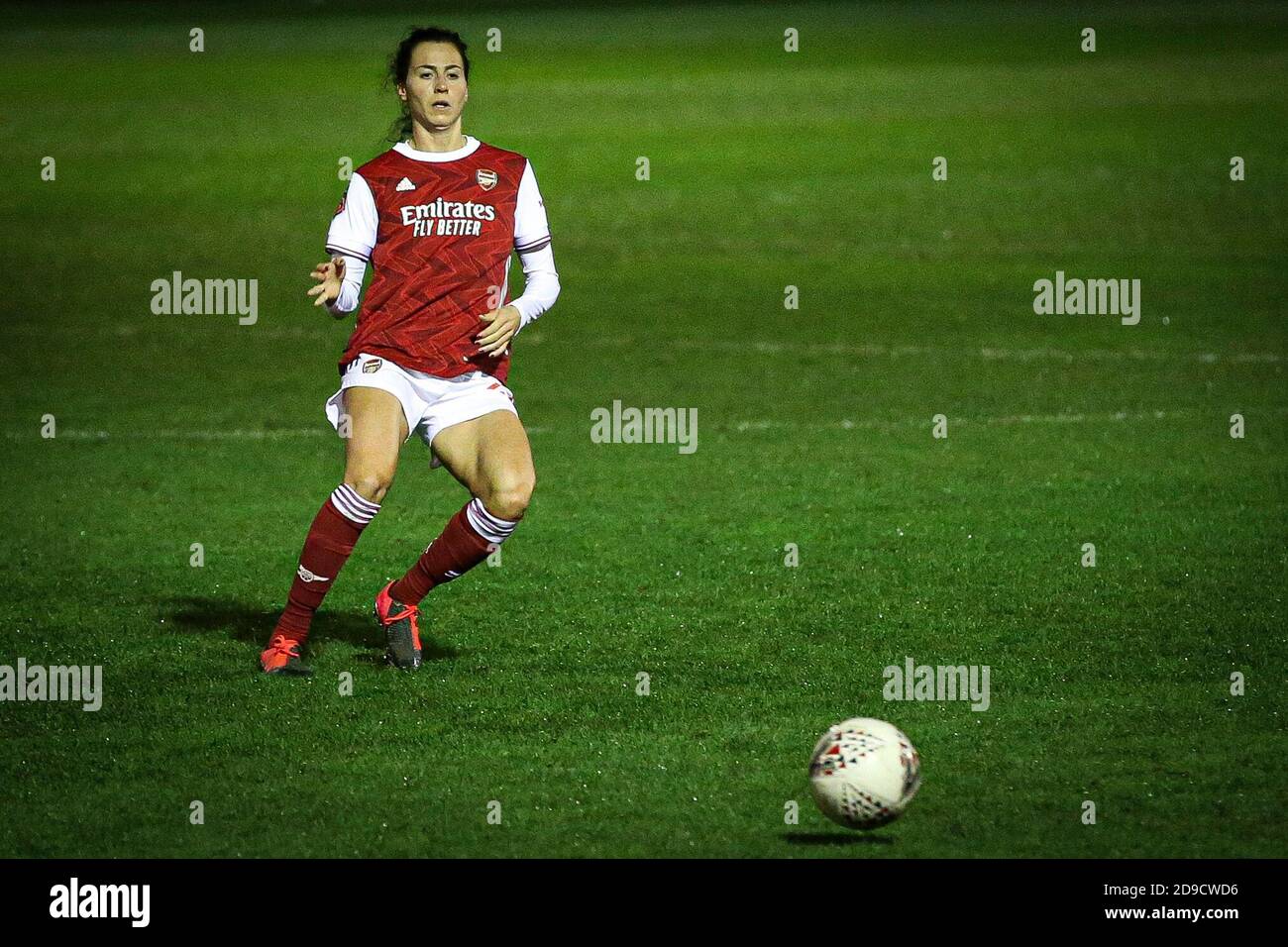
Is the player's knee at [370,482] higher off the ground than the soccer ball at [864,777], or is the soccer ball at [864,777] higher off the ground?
the player's knee at [370,482]

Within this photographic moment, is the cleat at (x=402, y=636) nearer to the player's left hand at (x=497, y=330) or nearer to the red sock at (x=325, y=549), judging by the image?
the red sock at (x=325, y=549)

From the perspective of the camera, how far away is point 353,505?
27.1ft

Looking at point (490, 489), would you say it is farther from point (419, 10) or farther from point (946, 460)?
point (419, 10)

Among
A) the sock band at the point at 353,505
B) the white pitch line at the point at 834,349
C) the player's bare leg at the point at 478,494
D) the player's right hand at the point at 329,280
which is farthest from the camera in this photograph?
the white pitch line at the point at 834,349

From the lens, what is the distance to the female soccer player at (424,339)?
8297 mm

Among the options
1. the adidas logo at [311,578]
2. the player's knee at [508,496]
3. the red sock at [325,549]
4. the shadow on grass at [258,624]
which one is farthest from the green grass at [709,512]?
the player's knee at [508,496]

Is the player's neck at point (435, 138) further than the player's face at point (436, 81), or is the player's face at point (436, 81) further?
the player's neck at point (435, 138)

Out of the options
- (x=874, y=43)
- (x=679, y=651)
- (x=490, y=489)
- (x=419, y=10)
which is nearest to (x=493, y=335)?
(x=490, y=489)

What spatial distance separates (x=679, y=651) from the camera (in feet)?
28.6

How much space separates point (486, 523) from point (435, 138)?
1.63 m

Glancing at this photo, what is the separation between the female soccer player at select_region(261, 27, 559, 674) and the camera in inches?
327

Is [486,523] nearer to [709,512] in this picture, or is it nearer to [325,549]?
[325,549]

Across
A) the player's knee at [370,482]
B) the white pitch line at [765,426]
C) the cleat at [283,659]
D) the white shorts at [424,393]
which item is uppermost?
the white pitch line at [765,426]

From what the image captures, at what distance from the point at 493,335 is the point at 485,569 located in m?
2.16
